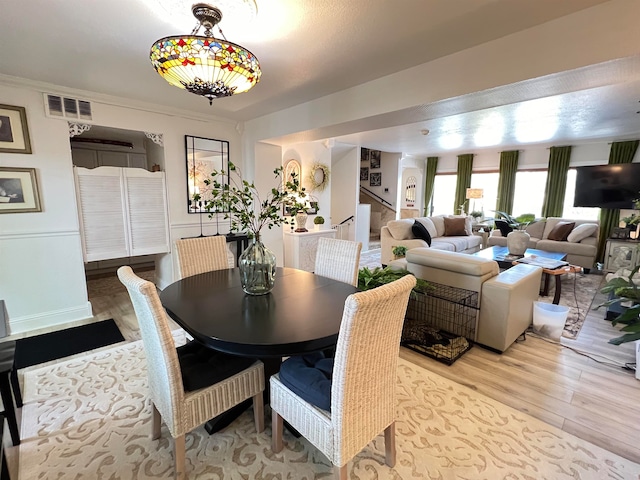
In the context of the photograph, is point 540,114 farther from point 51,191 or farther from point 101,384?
point 51,191

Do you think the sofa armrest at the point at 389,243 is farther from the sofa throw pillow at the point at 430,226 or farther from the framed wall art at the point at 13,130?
the framed wall art at the point at 13,130

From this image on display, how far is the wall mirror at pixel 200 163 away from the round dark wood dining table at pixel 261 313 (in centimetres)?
221

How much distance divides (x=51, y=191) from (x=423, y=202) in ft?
28.4

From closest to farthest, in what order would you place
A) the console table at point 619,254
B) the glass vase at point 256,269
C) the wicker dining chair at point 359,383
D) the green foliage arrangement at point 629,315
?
the wicker dining chair at point 359,383 → the green foliage arrangement at point 629,315 → the glass vase at point 256,269 → the console table at point 619,254

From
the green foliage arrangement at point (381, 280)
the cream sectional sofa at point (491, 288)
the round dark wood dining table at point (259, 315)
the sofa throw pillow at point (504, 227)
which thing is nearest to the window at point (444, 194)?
the sofa throw pillow at point (504, 227)

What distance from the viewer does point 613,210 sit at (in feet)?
19.4

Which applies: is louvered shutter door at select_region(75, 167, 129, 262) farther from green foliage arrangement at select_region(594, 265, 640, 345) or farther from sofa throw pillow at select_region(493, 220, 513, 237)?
sofa throw pillow at select_region(493, 220, 513, 237)

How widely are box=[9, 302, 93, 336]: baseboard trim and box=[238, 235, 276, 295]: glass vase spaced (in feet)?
8.83

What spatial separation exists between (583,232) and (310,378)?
619cm

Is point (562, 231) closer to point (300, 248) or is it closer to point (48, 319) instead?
point (300, 248)

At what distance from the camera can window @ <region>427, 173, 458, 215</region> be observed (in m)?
8.75

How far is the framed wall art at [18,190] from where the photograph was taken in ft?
9.54

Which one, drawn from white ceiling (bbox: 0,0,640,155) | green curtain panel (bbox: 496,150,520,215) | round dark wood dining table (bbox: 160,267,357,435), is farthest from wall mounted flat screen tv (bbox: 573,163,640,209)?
round dark wood dining table (bbox: 160,267,357,435)

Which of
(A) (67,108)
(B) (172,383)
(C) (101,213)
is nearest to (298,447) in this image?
(B) (172,383)
